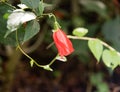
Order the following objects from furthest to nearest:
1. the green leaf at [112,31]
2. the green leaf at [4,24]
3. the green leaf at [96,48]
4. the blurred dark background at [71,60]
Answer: the blurred dark background at [71,60], the green leaf at [112,31], the green leaf at [96,48], the green leaf at [4,24]

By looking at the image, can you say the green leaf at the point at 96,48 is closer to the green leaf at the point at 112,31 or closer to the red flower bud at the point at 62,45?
the red flower bud at the point at 62,45

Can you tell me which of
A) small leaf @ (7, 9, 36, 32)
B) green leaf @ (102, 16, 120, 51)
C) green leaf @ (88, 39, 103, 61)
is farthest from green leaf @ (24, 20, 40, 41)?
green leaf @ (102, 16, 120, 51)

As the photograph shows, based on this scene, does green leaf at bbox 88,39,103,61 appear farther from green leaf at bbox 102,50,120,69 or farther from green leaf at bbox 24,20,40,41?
green leaf at bbox 24,20,40,41

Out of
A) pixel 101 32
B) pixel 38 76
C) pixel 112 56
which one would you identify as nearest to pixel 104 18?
pixel 101 32

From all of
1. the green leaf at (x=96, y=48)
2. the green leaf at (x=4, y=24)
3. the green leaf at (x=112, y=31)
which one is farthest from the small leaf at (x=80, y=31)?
the green leaf at (x=112, y=31)

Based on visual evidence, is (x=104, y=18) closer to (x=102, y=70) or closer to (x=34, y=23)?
(x=102, y=70)

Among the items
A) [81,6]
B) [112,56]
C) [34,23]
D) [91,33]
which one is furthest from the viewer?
[81,6]

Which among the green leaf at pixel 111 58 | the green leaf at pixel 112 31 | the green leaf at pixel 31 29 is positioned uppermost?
the green leaf at pixel 31 29
